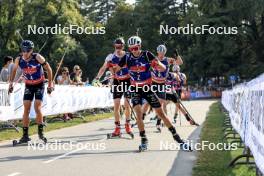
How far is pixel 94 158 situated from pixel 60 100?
11513 millimetres

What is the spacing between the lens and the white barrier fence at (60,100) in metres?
17.1

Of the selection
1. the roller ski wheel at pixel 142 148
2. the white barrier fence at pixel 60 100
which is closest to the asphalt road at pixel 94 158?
the roller ski wheel at pixel 142 148

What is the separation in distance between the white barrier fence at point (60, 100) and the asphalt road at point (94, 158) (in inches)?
108

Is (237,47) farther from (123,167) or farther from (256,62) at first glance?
(123,167)

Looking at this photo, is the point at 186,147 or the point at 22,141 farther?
the point at 22,141

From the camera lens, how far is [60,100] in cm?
2222

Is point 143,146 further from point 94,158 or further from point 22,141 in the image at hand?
point 22,141

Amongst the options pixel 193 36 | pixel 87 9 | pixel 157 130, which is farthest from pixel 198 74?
pixel 157 130

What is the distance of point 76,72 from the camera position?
85.8 feet

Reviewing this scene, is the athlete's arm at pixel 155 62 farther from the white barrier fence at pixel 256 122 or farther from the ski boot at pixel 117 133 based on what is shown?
the ski boot at pixel 117 133

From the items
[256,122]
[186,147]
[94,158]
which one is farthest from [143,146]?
[256,122]

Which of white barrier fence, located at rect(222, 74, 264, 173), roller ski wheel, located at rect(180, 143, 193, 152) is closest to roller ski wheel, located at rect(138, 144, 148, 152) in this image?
roller ski wheel, located at rect(180, 143, 193, 152)

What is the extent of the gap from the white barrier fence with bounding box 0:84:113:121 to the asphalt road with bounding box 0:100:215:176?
274 cm

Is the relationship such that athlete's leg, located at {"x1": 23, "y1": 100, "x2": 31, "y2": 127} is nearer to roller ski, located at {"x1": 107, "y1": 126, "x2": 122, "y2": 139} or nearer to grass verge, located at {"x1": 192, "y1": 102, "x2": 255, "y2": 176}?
roller ski, located at {"x1": 107, "y1": 126, "x2": 122, "y2": 139}
